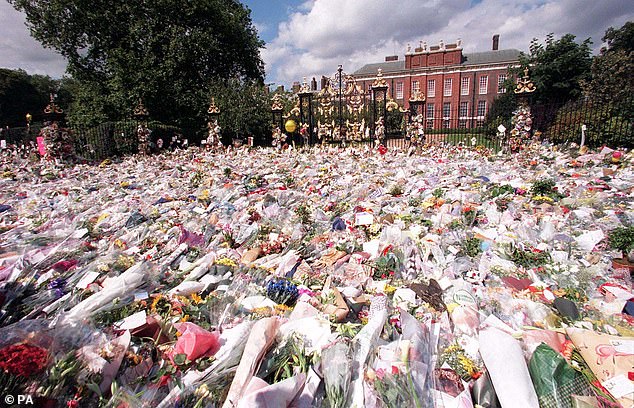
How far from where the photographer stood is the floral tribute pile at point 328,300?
4.98ft

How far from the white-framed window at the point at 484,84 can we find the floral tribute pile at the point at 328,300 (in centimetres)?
4322

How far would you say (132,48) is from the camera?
17.5 meters

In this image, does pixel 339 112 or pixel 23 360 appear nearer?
pixel 23 360

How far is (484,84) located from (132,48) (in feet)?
131

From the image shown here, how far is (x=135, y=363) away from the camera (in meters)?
1.72

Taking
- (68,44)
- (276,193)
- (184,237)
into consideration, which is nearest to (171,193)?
(276,193)

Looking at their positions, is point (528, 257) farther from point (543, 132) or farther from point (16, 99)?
point (16, 99)

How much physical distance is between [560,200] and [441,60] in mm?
44224

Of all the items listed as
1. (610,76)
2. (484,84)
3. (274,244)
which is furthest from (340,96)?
(484,84)

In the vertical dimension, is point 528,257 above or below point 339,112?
below

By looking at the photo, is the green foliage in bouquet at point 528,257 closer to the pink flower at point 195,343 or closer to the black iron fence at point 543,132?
the pink flower at point 195,343

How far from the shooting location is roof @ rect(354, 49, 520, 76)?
148ft

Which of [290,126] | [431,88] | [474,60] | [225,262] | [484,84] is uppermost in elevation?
[474,60]

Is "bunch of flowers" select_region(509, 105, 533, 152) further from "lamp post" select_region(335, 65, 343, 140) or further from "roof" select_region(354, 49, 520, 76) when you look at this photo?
"roof" select_region(354, 49, 520, 76)
